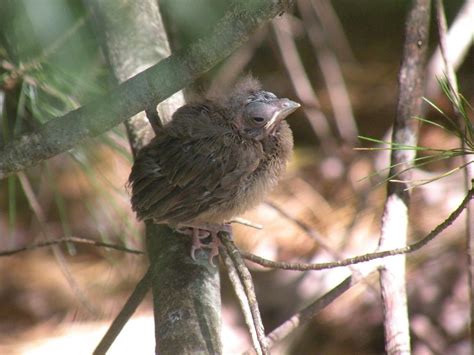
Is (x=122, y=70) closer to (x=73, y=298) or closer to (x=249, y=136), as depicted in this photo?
(x=249, y=136)

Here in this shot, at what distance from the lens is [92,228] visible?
12.6 feet

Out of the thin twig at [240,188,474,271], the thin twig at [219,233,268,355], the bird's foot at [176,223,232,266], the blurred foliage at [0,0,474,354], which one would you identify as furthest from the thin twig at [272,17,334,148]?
the thin twig at [240,188,474,271]

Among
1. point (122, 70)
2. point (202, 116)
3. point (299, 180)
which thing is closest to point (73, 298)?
point (299, 180)

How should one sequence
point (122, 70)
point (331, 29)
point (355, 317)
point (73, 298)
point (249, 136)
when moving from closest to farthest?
point (249, 136), point (122, 70), point (355, 317), point (73, 298), point (331, 29)

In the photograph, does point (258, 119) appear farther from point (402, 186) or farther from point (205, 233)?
point (402, 186)

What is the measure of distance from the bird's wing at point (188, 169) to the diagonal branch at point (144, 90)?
0.36 meters

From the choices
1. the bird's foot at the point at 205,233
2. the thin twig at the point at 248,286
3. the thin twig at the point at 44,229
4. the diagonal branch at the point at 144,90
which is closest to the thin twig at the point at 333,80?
the thin twig at the point at 44,229

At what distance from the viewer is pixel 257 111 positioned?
6.40 feet

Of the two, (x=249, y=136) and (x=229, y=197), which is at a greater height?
(x=249, y=136)

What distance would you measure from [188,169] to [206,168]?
4 cm

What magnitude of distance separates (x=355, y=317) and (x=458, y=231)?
0.58 m

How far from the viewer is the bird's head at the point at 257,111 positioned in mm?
1954

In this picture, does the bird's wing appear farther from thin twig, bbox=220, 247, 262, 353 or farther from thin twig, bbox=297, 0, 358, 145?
thin twig, bbox=297, 0, 358, 145

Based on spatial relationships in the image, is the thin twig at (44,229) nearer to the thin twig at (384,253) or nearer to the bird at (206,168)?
the bird at (206,168)
